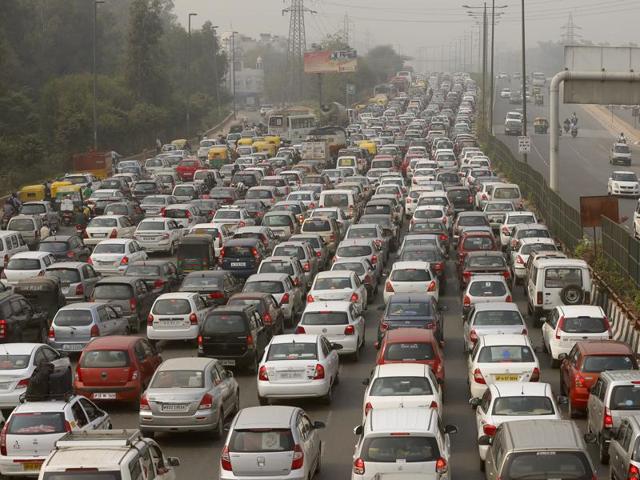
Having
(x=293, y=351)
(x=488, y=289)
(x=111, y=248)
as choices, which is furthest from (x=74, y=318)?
(x=111, y=248)

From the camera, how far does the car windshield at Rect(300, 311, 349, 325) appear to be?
30.0 meters

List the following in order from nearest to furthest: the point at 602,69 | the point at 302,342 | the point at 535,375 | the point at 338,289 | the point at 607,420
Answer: the point at 607,420, the point at 535,375, the point at 302,342, the point at 338,289, the point at 602,69

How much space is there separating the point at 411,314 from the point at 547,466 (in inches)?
531

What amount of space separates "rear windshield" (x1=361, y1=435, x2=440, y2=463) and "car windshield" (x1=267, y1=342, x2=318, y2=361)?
7.67m

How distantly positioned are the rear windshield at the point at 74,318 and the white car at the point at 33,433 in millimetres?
9538

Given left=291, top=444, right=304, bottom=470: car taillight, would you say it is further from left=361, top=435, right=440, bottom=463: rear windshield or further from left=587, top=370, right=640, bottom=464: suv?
left=587, top=370, right=640, bottom=464: suv

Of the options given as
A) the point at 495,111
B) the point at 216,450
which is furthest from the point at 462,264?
the point at 495,111

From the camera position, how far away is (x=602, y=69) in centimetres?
5088

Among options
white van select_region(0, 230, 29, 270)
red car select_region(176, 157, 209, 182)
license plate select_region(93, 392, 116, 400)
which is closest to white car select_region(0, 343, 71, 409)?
Answer: license plate select_region(93, 392, 116, 400)

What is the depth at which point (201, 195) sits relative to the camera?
64.2 m

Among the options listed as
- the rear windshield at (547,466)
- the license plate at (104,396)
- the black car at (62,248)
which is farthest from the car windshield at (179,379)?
the black car at (62,248)

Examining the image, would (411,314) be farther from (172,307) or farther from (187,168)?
(187,168)

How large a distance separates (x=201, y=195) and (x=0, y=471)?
43.8m

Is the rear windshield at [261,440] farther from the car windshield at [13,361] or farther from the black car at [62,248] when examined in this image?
the black car at [62,248]
